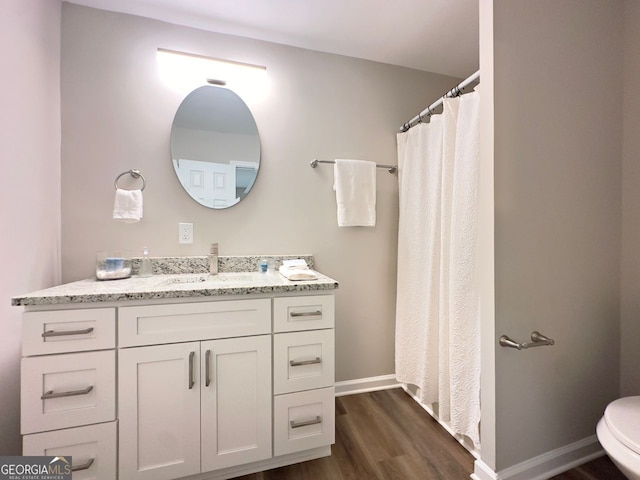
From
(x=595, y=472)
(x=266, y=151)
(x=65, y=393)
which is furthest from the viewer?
(x=266, y=151)

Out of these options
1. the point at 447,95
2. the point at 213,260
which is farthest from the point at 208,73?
the point at 447,95

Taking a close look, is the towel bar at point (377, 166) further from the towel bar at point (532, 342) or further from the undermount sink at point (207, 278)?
the towel bar at point (532, 342)

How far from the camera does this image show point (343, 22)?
1.52m

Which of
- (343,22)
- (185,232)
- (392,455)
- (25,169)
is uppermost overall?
(343,22)

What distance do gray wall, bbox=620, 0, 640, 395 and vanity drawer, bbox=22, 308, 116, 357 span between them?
2418 mm

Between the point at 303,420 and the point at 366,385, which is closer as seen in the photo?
the point at 303,420

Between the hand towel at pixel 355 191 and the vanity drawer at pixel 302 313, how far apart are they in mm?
639

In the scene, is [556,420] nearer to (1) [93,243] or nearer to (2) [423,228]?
(2) [423,228]

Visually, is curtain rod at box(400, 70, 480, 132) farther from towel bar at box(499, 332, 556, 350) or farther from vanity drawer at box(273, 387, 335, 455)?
vanity drawer at box(273, 387, 335, 455)

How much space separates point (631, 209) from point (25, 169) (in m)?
2.93

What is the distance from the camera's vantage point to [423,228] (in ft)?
5.41

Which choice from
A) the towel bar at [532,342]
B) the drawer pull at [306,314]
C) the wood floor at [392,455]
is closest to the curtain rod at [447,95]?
the towel bar at [532,342]

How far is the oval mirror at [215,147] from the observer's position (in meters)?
Result: 1.55

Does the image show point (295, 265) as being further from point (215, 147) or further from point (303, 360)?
point (215, 147)
